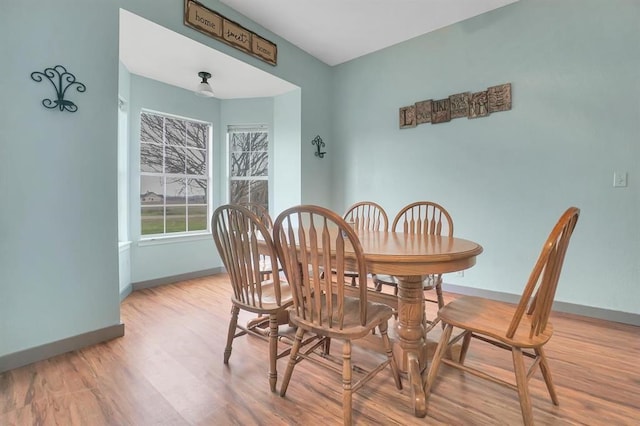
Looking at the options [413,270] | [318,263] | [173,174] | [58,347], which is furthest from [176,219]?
[413,270]

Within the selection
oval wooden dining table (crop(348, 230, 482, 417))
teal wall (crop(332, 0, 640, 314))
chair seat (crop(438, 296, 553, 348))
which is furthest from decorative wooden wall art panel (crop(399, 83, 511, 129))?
chair seat (crop(438, 296, 553, 348))

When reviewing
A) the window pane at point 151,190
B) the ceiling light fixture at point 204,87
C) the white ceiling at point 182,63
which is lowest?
the window pane at point 151,190

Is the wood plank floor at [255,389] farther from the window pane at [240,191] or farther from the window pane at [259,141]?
the window pane at [259,141]

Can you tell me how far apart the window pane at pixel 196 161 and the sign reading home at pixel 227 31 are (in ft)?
4.92

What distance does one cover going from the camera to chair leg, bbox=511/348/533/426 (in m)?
1.17

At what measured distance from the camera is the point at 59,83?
1875mm

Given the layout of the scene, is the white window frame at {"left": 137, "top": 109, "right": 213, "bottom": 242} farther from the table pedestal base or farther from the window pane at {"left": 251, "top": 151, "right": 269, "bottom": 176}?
the table pedestal base

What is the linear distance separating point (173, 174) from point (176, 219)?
563mm

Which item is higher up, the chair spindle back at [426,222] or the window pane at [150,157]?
the window pane at [150,157]

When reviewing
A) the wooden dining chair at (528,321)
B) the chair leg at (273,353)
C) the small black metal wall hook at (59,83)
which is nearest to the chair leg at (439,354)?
the wooden dining chair at (528,321)

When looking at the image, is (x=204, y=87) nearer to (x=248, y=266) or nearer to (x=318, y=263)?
(x=248, y=266)

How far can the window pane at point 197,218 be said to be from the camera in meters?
3.88

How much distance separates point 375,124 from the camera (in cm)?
375

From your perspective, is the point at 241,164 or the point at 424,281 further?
the point at 241,164
